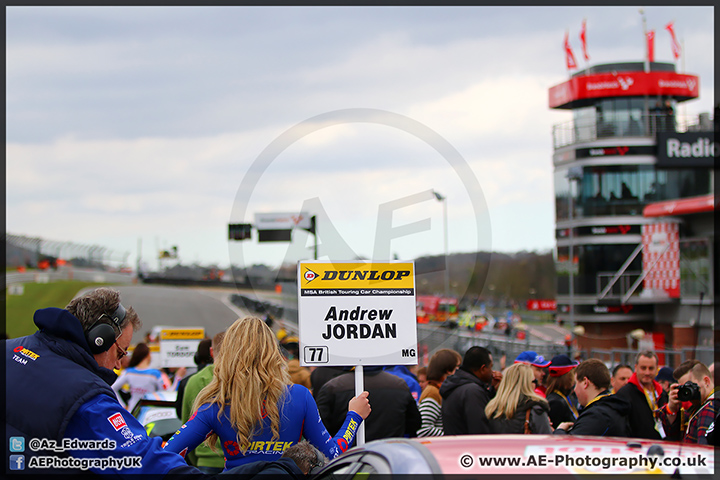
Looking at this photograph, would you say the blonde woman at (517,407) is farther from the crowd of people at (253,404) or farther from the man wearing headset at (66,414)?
the man wearing headset at (66,414)

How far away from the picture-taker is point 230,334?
3.84 metres

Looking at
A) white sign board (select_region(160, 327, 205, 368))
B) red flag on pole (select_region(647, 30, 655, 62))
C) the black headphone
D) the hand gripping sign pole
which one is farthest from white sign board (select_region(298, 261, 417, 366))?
red flag on pole (select_region(647, 30, 655, 62))

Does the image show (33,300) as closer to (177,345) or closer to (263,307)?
(263,307)

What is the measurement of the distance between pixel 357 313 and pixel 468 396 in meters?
1.36

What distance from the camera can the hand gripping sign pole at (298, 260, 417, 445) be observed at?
507 centimetres

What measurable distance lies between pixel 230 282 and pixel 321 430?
9119 centimetres

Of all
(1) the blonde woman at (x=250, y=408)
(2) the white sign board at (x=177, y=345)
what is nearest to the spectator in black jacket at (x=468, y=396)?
(1) the blonde woman at (x=250, y=408)

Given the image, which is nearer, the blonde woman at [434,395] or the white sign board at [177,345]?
the blonde woman at [434,395]

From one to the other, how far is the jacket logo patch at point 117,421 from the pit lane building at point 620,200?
4414 centimetres

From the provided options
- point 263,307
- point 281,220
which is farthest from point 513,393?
point 281,220

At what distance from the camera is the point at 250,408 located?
365 cm

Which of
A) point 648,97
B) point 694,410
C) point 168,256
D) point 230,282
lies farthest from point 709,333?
point 230,282

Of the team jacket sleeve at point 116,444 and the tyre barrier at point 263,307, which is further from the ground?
the team jacket sleeve at point 116,444

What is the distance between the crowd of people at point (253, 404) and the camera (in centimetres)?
290
